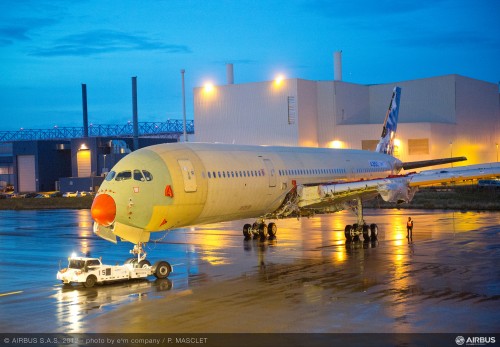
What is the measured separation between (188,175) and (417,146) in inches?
2699

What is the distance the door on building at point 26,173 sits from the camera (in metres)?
136

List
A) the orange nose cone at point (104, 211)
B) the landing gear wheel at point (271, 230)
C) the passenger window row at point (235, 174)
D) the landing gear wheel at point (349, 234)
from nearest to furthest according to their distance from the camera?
1. the orange nose cone at point (104, 211)
2. the passenger window row at point (235, 174)
3. the landing gear wheel at point (349, 234)
4. the landing gear wheel at point (271, 230)

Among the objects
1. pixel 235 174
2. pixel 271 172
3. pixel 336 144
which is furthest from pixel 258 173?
pixel 336 144

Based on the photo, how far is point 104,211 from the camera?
24812 mm

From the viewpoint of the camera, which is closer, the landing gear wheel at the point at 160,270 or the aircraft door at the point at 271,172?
the landing gear wheel at the point at 160,270

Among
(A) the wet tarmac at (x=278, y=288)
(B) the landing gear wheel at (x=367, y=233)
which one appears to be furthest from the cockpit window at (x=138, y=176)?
(B) the landing gear wheel at (x=367, y=233)

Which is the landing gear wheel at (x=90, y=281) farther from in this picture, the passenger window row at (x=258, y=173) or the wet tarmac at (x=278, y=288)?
the passenger window row at (x=258, y=173)

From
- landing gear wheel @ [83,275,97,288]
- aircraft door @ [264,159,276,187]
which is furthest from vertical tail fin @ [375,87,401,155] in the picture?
landing gear wheel @ [83,275,97,288]

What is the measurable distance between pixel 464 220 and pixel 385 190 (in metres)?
15.9

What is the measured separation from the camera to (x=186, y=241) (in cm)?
3941

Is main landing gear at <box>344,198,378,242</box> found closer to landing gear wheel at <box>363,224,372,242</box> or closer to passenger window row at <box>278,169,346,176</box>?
landing gear wheel at <box>363,224,372,242</box>

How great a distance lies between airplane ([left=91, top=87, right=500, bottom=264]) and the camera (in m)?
25.7

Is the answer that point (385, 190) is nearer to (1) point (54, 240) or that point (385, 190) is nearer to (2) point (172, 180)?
(2) point (172, 180)

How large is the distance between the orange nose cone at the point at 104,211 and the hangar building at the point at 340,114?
198 feet
